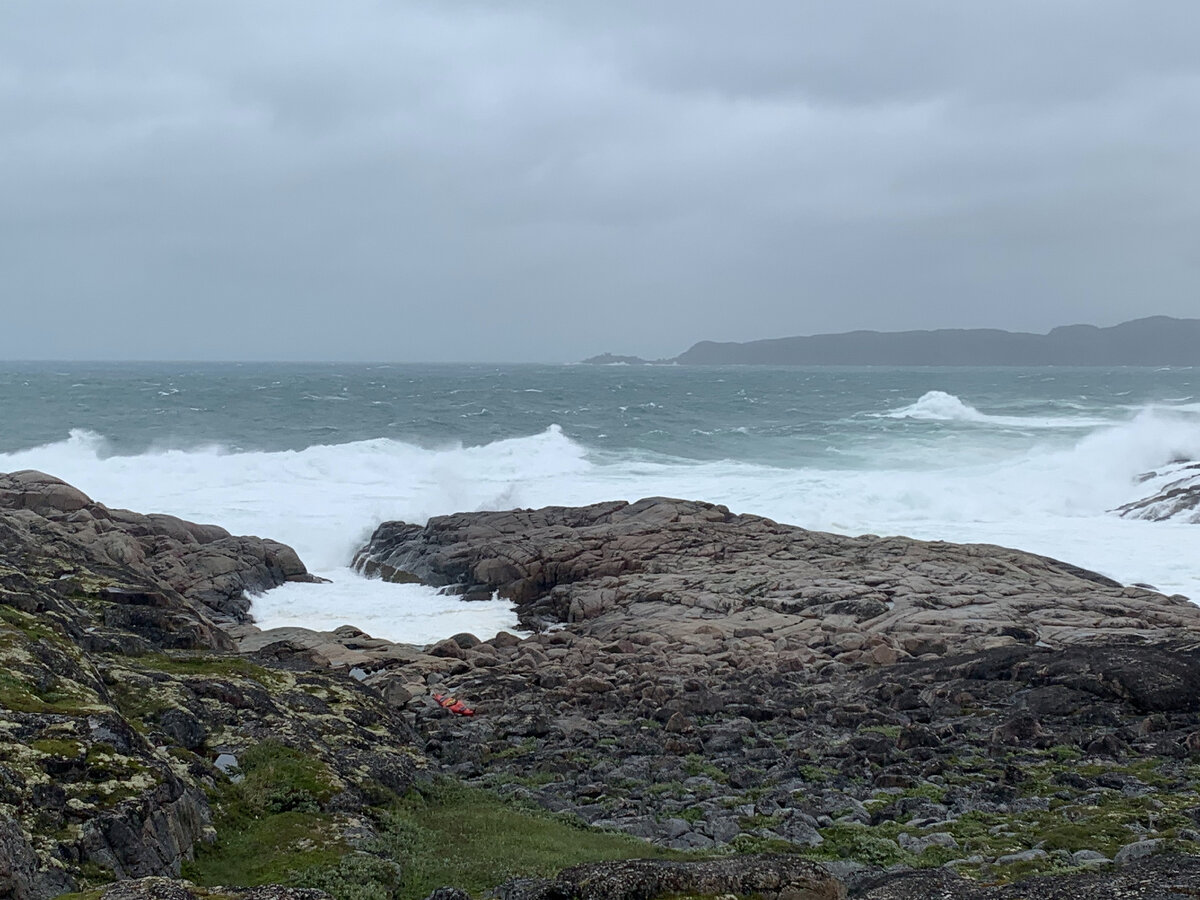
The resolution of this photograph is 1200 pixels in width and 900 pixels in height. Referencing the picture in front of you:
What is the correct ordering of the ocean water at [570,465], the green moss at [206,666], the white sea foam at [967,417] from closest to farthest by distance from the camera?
1. the green moss at [206,666]
2. the ocean water at [570,465]
3. the white sea foam at [967,417]

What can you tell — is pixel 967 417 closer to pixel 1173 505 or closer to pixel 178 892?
pixel 1173 505

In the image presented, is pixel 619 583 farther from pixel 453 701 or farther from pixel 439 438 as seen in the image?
pixel 439 438

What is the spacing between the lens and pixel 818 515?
45688 mm

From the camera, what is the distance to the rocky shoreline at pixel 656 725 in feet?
30.0

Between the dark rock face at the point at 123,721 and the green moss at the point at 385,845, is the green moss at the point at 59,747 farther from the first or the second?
the green moss at the point at 385,845

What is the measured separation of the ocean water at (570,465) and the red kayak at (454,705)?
7.88m

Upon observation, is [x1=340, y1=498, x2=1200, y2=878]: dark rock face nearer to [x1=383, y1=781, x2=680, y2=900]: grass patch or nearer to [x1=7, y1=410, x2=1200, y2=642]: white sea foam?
[x1=383, y1=781, x2=680, y2=900]: grass patch

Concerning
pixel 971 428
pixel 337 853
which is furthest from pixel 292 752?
pixel 971 428

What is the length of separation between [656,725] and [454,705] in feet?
14.6

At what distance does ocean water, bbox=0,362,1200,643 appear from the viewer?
38.3m

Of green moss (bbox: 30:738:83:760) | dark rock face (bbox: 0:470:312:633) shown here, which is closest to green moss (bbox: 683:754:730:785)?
green moss (bbox: 30:738:83:760)

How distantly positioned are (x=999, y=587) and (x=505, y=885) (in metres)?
22.6

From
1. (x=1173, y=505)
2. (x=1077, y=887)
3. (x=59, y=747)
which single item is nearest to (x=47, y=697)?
(x=59, y=747)

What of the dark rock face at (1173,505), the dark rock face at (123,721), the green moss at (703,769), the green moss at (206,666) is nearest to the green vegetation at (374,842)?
the dark rock face at (123,721)
